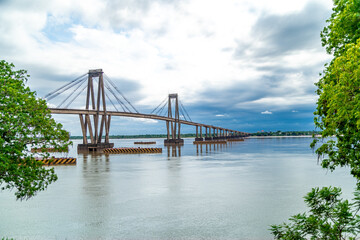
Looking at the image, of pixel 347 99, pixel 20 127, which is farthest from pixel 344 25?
pixel 20 127

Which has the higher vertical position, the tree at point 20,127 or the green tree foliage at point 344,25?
the green tree foliage at point 344,25

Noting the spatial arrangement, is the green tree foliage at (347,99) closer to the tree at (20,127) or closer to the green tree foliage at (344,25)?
the green tree foliage at (344,25)

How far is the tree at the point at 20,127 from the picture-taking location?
9469 mm

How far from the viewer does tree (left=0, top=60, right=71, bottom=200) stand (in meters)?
9.47

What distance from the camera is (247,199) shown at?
64.4ft

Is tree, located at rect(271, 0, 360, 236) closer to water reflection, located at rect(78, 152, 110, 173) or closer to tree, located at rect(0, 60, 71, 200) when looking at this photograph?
tree, located at rect(0, 60, 71, 200)

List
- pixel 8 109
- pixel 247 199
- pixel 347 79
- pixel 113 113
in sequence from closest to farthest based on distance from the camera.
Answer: pixel 347 79 < pixel 8 109 < pixel 247 199 < pixel 113 113

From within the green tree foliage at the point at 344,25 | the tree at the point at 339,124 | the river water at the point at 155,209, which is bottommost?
the river water at the point at 155,209

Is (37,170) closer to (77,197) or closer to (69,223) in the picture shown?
(69,223)

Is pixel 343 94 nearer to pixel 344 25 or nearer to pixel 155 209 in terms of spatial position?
pixel 344 25

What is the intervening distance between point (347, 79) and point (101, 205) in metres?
15.1

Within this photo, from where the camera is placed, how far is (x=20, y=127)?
9.66 meters

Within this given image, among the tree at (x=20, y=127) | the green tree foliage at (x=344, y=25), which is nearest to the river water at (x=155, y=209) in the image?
the tree at (x=20, y=127)

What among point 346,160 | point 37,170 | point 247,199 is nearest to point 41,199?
point 37,170
